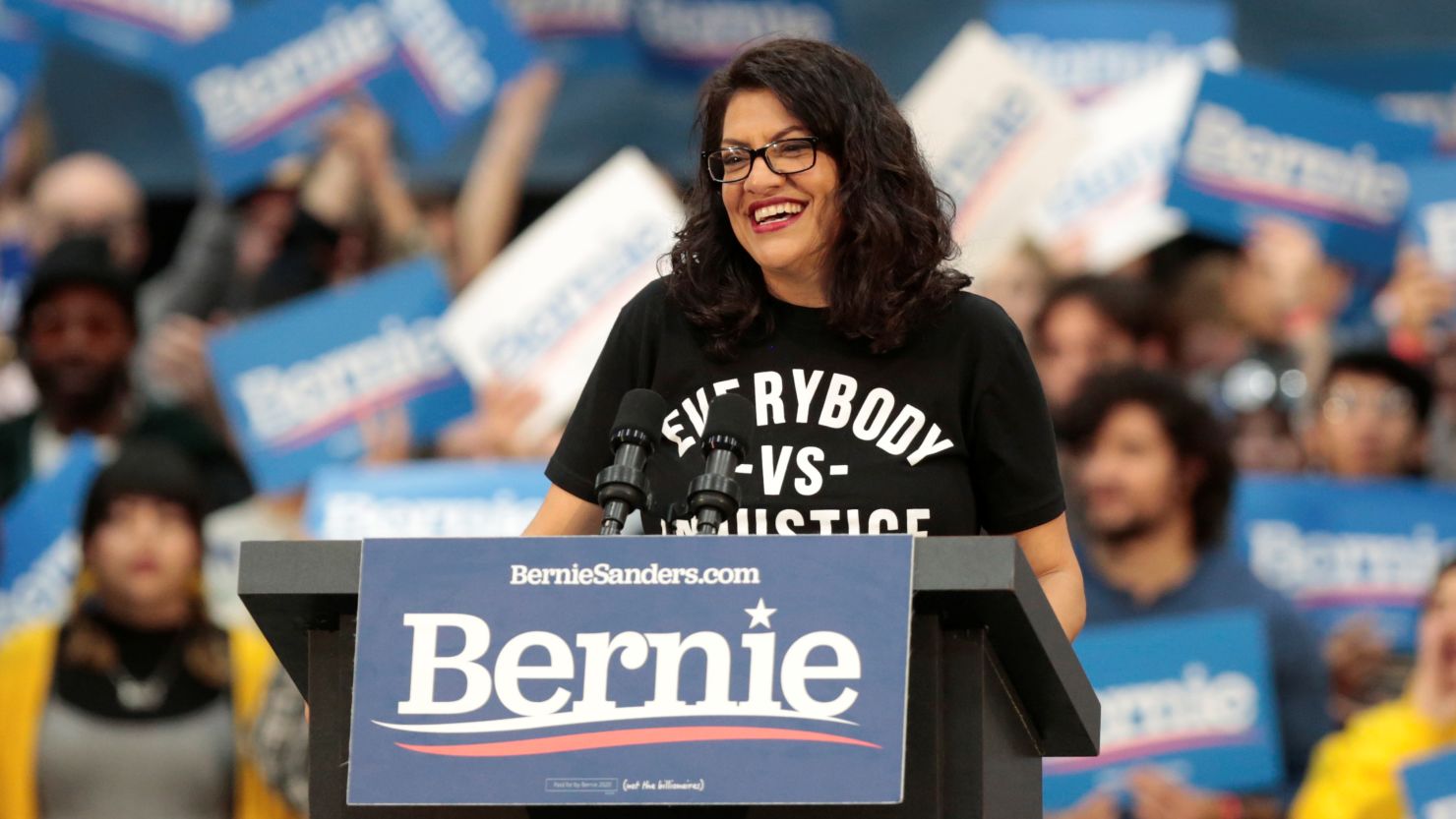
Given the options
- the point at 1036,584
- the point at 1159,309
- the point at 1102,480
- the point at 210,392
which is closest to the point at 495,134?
the point at 210,392

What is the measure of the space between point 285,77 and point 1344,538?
2.95m

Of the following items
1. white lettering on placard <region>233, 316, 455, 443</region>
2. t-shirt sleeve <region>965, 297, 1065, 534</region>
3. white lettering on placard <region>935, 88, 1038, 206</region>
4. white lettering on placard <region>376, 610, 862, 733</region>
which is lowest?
white lettering on placard <region>376, 610, 862, 733</region>

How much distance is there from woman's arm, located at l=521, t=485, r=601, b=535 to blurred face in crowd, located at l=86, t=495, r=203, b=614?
8.34 ft

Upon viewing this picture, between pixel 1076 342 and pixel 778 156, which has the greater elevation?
pixel 1076 342

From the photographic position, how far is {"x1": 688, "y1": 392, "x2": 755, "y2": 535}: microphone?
7.02 ft

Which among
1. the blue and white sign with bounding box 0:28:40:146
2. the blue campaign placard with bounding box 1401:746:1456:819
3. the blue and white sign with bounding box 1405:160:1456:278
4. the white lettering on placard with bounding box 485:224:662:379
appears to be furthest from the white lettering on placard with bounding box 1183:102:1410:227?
the blue and white sign with bounding box 0:28:40:146

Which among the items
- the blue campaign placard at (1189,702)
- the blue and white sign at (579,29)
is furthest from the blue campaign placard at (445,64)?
the blue campaign placard at (1189,702)

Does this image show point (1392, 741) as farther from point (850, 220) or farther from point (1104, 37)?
point (1104, 37)

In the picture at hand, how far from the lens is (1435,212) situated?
223 inches

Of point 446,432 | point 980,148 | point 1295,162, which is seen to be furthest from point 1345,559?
point 446,432

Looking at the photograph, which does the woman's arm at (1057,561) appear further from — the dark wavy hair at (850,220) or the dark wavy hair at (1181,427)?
the dark wavy hair at (1181,427)

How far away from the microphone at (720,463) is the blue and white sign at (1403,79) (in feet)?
16.5

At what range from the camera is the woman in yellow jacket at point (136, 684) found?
465 centimetres

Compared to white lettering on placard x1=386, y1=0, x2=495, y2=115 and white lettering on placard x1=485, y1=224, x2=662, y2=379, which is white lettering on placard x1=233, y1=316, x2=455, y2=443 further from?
white lettering on placard x1=386, y1=0, x2=495, y2=115
